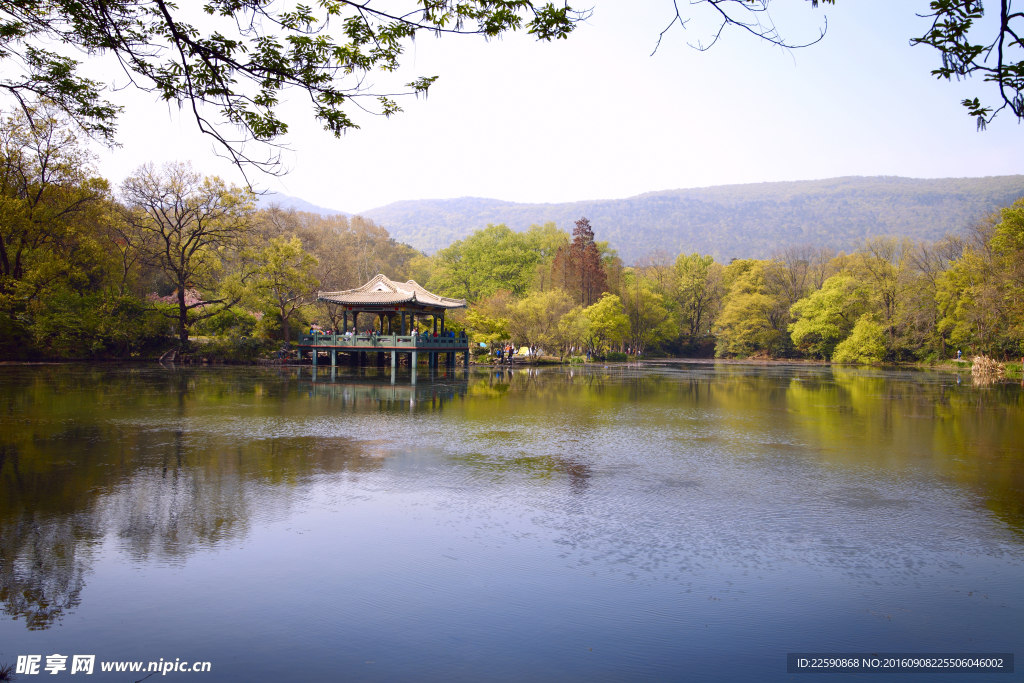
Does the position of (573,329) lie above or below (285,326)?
below

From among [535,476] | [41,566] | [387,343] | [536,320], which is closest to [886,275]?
[536,320]

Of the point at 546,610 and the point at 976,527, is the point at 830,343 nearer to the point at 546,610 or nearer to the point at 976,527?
the point at 976,527

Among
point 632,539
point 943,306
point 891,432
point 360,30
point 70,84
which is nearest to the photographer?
point 360,30

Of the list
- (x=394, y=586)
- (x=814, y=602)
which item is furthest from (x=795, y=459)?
(x=394, y=586)

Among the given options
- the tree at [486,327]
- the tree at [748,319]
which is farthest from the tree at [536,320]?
the tree at [748,319]

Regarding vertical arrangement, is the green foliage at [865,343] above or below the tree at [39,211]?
below

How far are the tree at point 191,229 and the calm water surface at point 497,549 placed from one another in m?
25.8

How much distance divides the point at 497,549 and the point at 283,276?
35559 mm

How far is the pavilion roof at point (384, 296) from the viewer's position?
107 ft

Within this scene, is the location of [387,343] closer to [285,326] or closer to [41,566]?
[285,326]

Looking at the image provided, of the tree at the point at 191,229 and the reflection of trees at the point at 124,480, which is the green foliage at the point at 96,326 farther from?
the reflection of trees at the point at 124,480

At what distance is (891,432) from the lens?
1481 centimetres

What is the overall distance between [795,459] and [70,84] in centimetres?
1205

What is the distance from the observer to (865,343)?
5431cm
